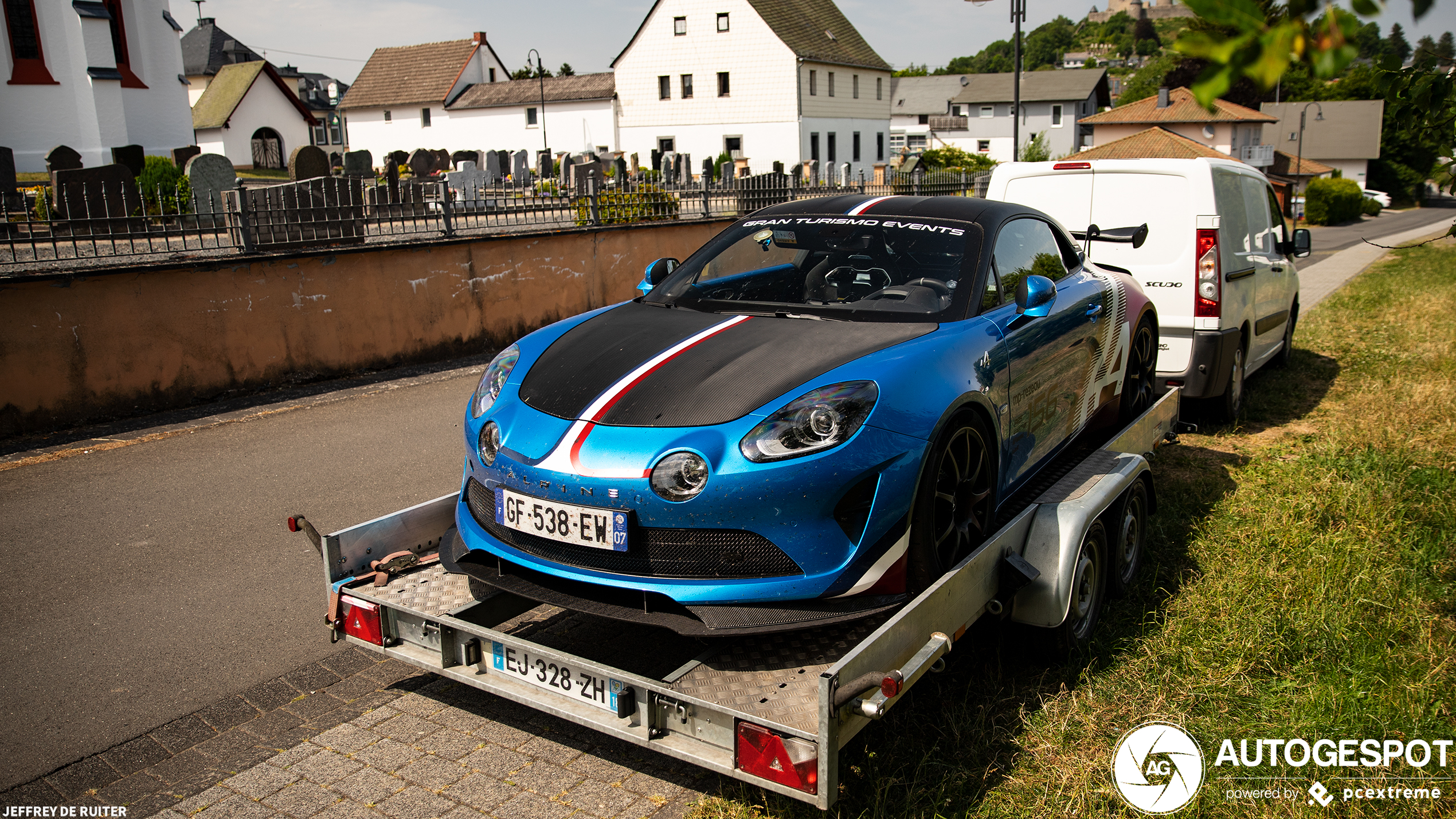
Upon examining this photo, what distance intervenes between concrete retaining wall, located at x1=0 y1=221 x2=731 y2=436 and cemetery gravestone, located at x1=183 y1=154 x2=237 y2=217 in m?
1.12

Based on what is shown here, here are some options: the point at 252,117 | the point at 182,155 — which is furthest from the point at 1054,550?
the point at 252,117

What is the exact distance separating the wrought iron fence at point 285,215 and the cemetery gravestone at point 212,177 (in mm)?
57

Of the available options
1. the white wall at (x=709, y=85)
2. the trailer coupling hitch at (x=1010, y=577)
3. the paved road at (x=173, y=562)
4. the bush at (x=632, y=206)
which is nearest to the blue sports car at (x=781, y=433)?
the trailer coupling hitch at (x=1010, y=577)

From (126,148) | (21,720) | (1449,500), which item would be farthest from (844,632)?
(126,148)

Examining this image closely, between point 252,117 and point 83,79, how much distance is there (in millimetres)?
21025

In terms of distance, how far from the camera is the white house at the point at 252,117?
48.8 meters

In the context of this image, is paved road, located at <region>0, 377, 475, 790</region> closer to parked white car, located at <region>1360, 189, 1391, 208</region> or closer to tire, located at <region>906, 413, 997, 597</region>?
tire, located at <region>906, 413, 997, 597</region>

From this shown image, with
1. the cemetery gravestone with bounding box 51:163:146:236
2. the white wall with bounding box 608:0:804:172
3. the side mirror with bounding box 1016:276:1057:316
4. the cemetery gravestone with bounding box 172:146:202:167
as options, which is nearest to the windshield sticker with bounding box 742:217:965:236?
the side mirror with bounding box 1016:276:1057:316

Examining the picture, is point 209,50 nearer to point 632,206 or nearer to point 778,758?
point 632,206

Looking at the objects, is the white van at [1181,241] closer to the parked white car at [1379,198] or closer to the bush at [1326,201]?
the bush at [1326,201]

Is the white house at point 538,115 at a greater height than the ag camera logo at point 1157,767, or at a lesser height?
greater

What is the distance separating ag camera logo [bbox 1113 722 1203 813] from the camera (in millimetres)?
3049

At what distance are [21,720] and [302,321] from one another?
6.24 metres

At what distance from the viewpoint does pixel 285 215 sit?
9227mm
